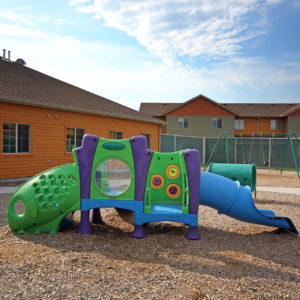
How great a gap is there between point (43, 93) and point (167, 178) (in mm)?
10039

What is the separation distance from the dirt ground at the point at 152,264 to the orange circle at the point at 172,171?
0.99m

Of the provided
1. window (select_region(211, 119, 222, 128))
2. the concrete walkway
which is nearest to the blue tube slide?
the concrete walkway

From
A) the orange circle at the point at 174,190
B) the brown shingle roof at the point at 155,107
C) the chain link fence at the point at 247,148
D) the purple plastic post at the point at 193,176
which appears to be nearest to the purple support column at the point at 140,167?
the orange circle at the point at 174,190

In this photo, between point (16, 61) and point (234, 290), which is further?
point (16, 61)

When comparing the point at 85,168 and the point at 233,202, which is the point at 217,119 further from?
→ the point at 85,168

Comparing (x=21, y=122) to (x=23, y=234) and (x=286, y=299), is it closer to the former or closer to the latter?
(x=23, y=234)

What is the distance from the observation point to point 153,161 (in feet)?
16.7

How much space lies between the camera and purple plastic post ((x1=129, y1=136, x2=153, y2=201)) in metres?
4.99

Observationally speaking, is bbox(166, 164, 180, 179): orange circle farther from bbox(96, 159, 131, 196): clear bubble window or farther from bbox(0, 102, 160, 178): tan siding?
bbox(0, 102, 160, 178): tan siding

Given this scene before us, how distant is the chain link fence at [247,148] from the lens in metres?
20.6

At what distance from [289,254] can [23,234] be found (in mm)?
4007

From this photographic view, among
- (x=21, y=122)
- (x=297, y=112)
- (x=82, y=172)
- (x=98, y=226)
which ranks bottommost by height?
(x=98, y=226)

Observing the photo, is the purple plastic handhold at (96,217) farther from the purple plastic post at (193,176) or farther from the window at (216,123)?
the window at (216,123)

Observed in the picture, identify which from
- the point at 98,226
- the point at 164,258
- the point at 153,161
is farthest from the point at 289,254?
the point at 98,226
